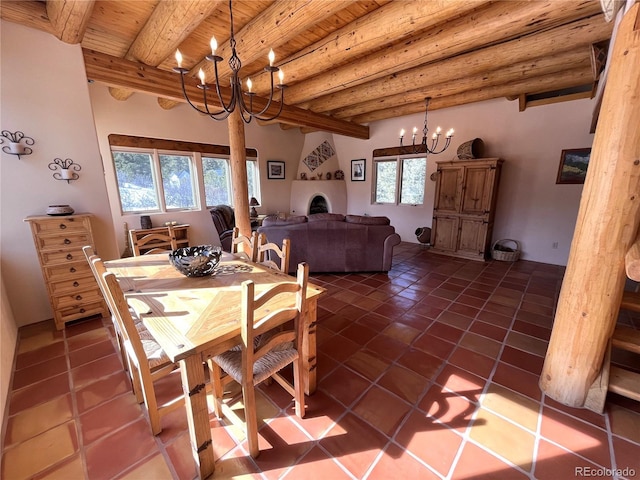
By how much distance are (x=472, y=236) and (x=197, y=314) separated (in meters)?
4.57

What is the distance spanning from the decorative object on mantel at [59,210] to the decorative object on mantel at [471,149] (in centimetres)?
535

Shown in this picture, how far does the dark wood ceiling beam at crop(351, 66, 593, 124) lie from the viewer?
10.7 feet

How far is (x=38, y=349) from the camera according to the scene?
2055mm

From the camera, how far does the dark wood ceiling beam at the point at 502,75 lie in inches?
110

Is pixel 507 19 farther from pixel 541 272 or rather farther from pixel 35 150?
pixel 35 150

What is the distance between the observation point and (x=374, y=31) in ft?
7.39

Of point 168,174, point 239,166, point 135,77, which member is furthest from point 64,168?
point 168,174

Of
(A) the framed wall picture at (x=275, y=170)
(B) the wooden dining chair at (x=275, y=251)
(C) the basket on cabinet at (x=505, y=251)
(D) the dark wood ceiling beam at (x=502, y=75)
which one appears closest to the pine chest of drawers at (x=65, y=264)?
(B) the wooden dining chair at (x=275, y=251)

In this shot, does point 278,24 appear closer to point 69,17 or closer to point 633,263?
point 69,17

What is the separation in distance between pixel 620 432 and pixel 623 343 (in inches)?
18.6

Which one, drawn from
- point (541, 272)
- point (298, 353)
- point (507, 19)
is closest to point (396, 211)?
point (541, 272)

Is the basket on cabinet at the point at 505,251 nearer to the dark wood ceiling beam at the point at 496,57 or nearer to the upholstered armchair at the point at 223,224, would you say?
the dark wood ceiling beam at the point at 496,57

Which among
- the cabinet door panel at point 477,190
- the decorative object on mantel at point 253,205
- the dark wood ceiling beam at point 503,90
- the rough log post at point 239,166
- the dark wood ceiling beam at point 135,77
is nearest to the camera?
the dark wood ceiling beam at point 135,77

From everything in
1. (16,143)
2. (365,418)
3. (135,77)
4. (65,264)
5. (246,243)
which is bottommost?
(365,418)
